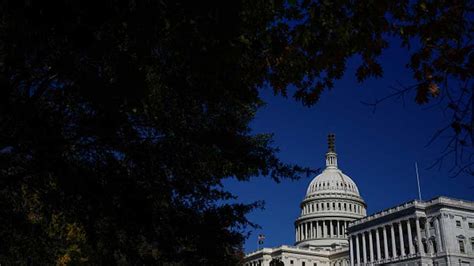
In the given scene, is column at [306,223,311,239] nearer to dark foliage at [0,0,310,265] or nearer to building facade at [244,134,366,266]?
building facade at [244,134,366,266]

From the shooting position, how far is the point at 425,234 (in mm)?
87062

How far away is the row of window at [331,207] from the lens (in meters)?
138

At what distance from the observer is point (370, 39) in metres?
6.80

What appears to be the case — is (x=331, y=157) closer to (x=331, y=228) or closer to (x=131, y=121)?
(x=331, y=228)

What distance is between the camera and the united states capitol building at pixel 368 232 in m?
84.1

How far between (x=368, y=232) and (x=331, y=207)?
3607 cm

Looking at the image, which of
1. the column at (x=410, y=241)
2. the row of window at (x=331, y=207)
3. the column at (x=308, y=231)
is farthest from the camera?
the column at (x=308, y=231)

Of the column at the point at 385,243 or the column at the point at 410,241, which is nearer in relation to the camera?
the column at the point at 410,241

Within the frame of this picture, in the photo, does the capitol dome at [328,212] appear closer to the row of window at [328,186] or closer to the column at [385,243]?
the row of window at [328,186]

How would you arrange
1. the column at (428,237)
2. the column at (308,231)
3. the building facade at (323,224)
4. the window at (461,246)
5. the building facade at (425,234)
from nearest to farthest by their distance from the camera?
the building facade at (425,234) < the window at (461,246) < the column at (428,237) < the building facade at (323,224) < the column at (308,231)

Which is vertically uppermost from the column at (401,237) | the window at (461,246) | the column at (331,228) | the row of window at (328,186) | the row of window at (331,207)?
the row of window at (328,186)

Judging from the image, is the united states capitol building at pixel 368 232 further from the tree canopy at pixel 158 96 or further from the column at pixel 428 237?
the tree canopy at pixel 158 96

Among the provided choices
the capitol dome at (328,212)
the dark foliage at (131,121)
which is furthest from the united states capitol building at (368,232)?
the dark foliage at (131,121)

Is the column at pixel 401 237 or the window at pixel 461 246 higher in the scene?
the column at pixel 401 237
